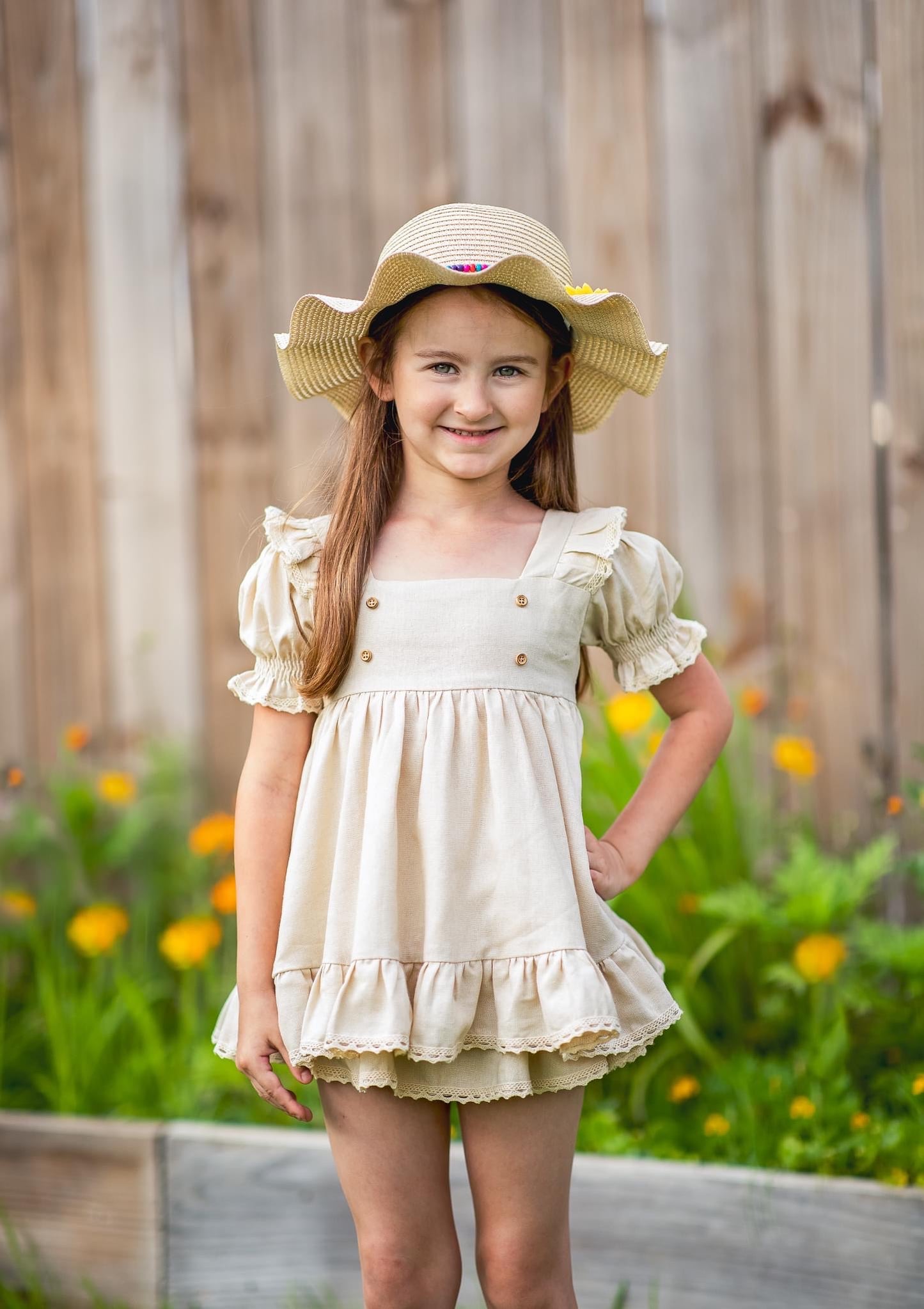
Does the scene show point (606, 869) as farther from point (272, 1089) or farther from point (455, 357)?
point (455, 357)

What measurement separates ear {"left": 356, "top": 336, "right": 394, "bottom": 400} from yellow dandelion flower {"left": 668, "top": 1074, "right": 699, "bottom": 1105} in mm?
1457

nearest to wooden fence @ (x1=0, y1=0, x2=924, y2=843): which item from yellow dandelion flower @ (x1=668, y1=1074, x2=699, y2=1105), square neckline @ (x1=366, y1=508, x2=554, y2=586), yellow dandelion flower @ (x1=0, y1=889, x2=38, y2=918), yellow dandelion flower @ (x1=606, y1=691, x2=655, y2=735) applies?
yellow dandelion flower @ (x1=606, y1=691, x2=655, y2=735)

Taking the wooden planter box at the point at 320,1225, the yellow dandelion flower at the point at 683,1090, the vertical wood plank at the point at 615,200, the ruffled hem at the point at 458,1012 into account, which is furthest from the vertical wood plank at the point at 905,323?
the ruffled hem at the point at 458,1012

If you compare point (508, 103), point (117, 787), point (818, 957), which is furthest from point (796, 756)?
point (508, 103)

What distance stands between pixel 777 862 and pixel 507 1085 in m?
1.47

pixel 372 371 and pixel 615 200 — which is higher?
pixel 615 200

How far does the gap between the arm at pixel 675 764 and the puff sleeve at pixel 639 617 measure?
0.05 metres

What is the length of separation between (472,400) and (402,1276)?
117cm

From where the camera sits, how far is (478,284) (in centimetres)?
182

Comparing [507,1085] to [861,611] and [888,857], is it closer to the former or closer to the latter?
[888,857]

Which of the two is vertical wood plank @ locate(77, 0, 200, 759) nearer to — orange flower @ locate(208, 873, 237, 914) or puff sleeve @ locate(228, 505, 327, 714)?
orange flower @ locate(208, 873, 237, 914)

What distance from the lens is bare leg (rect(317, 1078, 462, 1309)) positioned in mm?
1803

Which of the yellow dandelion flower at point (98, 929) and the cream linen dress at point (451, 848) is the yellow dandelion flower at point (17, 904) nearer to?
the yellow dandelion flower at point (98, 929)

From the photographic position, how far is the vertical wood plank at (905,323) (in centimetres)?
302
